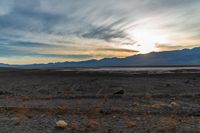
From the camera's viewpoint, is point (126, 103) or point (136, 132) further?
point (126, 103)

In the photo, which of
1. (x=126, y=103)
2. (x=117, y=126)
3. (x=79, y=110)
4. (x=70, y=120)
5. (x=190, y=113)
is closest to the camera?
(x=117, y=126)

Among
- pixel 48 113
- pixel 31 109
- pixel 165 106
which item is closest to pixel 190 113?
pixel 165 106

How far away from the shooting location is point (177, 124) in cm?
1370

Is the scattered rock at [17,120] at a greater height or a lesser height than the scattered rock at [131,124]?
lesser

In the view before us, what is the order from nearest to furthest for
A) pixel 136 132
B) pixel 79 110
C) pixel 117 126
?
pixel 136 132 < pixel 117 126 < pixel 79 110

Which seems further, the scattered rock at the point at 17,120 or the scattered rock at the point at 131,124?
the scattered rock at the point at 17,120

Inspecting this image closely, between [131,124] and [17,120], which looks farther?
[17,120]

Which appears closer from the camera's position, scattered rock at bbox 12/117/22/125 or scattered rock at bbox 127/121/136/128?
scattered rock at bbox 127/121/136/128

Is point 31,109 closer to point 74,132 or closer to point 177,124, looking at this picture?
point 74,132

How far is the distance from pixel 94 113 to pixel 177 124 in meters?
5.35

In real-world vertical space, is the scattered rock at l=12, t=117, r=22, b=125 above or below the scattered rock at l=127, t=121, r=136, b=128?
below

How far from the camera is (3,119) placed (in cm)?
1577

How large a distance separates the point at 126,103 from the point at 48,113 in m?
6.34

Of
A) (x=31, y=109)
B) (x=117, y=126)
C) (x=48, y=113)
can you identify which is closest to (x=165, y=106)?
(x=117, y=126)
